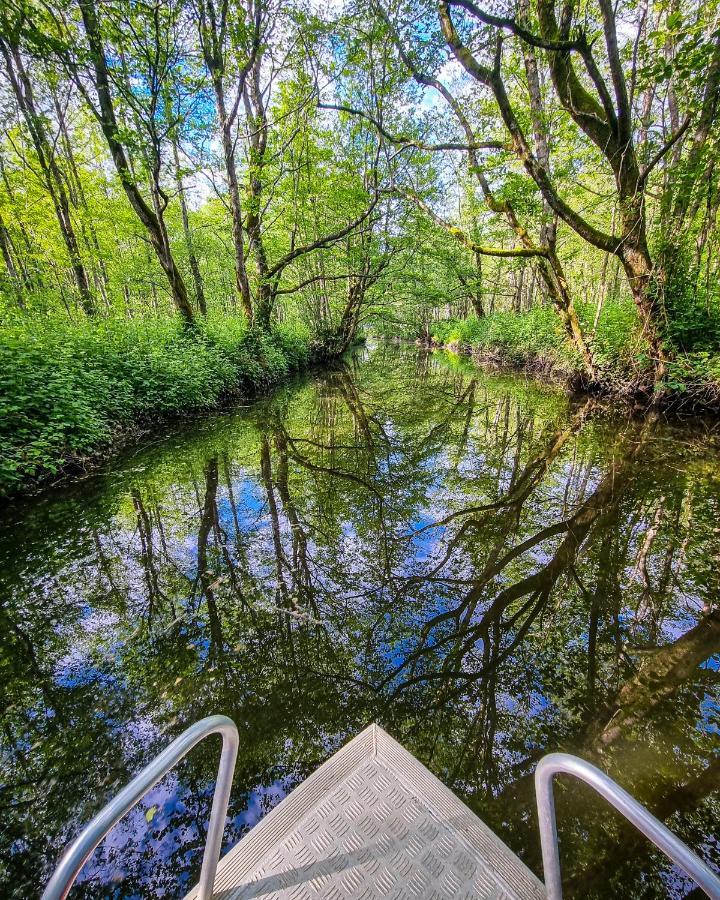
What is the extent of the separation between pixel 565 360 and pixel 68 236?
676 inches

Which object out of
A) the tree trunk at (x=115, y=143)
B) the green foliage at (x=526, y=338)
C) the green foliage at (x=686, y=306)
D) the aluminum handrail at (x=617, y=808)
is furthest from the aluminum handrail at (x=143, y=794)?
the green foliage at (x=526, y=338)

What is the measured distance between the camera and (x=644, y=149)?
760cm

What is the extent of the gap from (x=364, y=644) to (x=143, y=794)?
6.77 ft

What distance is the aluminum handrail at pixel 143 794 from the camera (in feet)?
2.56

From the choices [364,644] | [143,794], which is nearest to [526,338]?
[364,644]

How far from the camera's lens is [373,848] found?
61.6 inches

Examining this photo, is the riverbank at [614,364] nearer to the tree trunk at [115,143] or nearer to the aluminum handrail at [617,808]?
the aluminum handrail at [617,808]

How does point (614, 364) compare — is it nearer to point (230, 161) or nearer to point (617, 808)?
point (617, 808)

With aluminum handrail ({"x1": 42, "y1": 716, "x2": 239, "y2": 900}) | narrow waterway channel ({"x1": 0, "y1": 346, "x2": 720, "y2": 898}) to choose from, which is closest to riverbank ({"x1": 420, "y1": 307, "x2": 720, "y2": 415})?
narrow waterway channel ({"x1": 0, "y1": 346, "x2": 720, "y2": 898})

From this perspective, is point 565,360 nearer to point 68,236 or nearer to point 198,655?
point 198,655

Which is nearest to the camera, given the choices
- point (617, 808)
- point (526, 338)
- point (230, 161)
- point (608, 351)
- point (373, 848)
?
point (617, 808)

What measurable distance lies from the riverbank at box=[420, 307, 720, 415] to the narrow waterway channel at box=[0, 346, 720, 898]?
2.41 meters

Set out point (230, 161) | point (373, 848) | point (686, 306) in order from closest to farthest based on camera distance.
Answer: point (373, 848)
point (686, 306)
point (230, 161)

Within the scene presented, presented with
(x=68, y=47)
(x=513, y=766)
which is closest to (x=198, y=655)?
(x=513, y=766)
